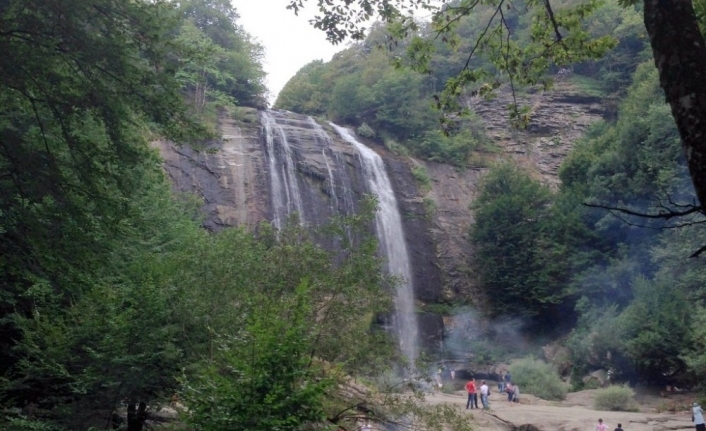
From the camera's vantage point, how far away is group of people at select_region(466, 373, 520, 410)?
2011cm

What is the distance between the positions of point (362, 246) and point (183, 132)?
4953 millimetres

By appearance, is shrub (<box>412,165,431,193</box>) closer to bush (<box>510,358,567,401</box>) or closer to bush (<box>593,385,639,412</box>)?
bush (<box>510,358,567,401</box>)

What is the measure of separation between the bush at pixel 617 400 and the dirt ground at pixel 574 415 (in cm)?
36

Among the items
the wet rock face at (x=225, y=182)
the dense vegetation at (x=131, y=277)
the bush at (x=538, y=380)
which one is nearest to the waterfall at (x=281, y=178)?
the wet rock face at (x=225, y=182)

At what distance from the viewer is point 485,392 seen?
20328mm

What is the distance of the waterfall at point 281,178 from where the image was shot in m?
30.7

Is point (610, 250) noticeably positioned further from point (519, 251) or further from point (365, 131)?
point (365, 131)

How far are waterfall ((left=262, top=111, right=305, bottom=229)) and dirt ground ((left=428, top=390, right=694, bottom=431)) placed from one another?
11.9 m

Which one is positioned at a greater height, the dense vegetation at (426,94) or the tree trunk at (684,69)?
the dense vegetation at (426,94)

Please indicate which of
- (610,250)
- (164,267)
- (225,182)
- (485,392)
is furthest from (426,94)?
(164,267)

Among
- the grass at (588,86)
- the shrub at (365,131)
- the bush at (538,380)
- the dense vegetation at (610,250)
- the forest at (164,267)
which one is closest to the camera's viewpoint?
the forest at (164,267)

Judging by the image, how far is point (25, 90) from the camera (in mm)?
7371

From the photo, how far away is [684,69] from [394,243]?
1134 inches

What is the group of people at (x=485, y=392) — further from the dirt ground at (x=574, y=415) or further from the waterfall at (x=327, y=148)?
Result: the waterfall at (x=327, y=148)
